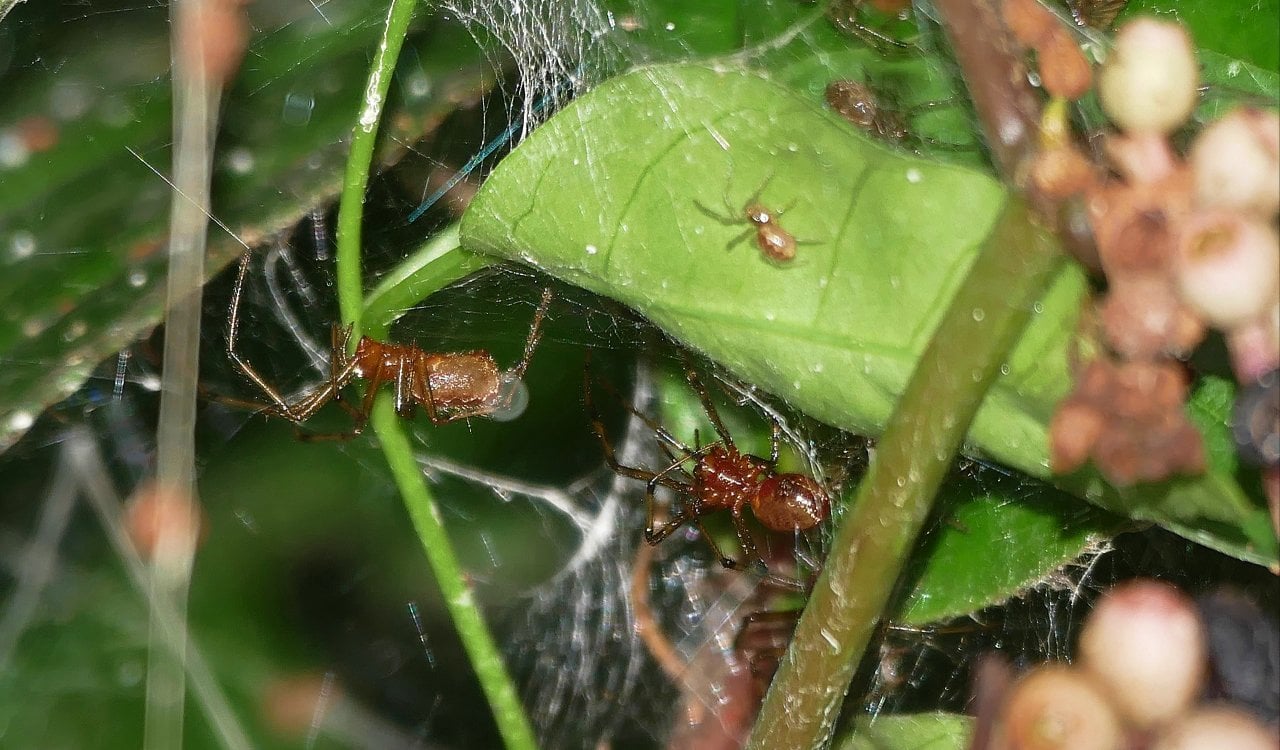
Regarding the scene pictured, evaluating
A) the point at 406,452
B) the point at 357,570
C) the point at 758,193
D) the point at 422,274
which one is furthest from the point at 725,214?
the point at 357,570

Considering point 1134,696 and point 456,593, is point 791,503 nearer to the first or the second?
point 456,593

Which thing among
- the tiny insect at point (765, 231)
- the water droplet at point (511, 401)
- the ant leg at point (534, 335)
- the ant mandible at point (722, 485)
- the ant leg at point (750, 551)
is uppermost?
the tiny insect at point (765, 231)

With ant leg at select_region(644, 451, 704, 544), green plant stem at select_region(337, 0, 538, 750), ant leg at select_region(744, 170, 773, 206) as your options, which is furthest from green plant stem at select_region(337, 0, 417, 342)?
ant leg at select_region(644, 451, 704, 544)

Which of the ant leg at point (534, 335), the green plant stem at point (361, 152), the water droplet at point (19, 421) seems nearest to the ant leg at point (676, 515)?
the ant leg at point (534, 335)


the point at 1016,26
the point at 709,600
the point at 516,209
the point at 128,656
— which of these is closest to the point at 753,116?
the point at 516,209

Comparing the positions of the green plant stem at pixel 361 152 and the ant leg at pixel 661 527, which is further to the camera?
the ant leg at pixel 661 527

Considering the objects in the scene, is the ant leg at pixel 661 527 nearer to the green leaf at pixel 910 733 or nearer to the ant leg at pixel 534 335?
the ant leg at pixel 534 335

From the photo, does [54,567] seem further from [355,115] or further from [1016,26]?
[1016,26]
